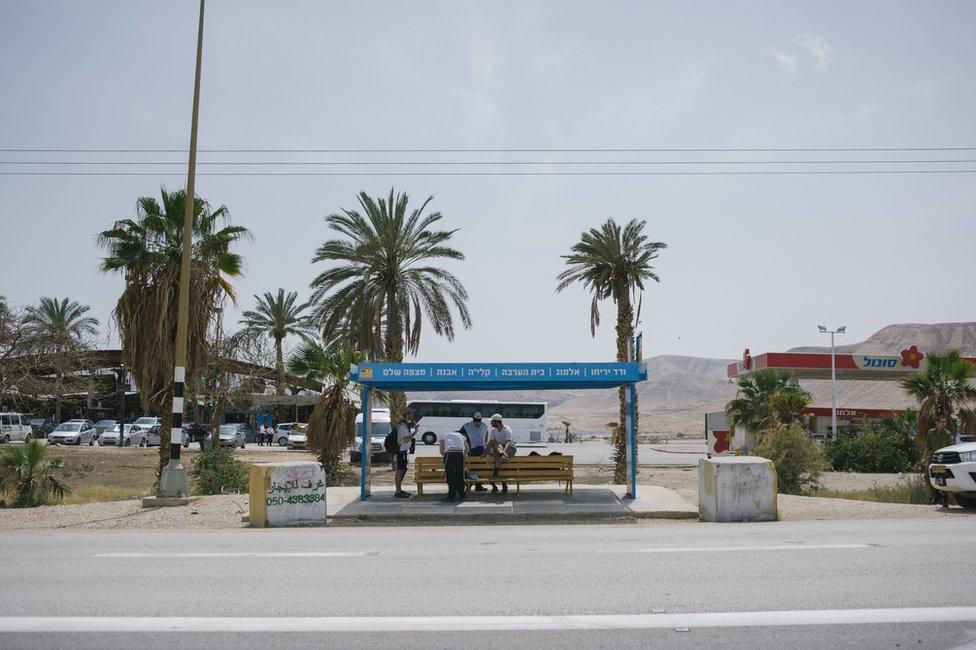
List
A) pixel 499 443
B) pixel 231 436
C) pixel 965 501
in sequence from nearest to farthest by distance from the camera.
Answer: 1. pixel 965 501
2. pixel 499 443
3. pixel 231 436

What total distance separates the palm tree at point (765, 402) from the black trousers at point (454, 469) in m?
14.7

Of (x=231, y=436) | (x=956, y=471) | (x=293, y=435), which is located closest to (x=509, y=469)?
(x=956, y=471)

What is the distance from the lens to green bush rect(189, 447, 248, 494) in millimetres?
18953

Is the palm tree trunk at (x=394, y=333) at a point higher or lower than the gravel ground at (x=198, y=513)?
higher

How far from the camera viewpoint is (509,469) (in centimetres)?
1582

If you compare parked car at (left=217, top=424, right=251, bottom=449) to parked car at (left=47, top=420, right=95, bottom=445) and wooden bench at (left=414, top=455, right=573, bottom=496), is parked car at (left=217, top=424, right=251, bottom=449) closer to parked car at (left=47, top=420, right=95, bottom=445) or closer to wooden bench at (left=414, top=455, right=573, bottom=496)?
parked car at (left=47, top=420, right=95, bottom=445)

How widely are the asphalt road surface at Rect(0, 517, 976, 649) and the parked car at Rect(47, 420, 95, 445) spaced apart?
42.5 meters

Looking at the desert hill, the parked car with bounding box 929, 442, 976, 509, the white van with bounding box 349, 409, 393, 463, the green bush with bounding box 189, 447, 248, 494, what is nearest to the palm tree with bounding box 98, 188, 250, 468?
the green bush with bounding box 189, 447, 248, 494

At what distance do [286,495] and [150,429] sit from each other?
132 feet

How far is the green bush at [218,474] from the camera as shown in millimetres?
18953

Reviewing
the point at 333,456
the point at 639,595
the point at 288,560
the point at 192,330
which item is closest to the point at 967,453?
the point at 639,595

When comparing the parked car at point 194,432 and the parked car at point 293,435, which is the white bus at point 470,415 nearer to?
the parked car at point 293,435

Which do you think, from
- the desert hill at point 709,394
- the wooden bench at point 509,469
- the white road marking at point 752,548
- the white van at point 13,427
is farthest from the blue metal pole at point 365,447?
the desert hill at point 709,394

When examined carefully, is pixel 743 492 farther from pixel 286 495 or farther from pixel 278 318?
pixel 278 318
